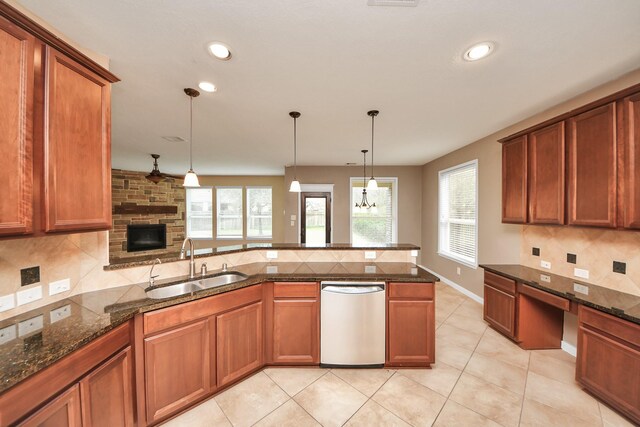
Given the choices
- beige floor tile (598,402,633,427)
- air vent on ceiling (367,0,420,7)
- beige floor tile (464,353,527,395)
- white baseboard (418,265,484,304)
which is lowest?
beige floor tile (464,353,527,395)

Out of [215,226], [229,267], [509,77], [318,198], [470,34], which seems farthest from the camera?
[215,226]

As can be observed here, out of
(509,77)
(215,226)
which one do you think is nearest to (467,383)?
(509,77)

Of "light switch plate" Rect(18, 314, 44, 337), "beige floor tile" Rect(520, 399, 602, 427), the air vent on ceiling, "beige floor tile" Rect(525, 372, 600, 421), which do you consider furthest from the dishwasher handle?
the air vent on ceiling

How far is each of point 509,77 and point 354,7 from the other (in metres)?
1.58

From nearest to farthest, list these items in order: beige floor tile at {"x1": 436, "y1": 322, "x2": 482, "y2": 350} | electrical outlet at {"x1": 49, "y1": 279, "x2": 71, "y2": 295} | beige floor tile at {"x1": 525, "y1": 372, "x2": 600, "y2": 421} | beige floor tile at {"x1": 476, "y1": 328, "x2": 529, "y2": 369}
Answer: electrical outlet at {"x1": 49, "y1": 279, "x2": 71, "y2": 295} < beige floor tile at {"x1": 525, "y1": 372, "x2": 600, "y2": 421} < beige floor tile at {"x1": 476, "y1": 328, "x2": 529, "y2": 369} < beige floor tile at {"x1": 436, "y1": 322, "x2": 482, "y2": 350}

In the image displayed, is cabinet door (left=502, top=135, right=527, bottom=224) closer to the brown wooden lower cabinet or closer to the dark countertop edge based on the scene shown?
the brown wooden lower cabinet

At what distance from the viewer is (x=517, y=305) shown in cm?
252

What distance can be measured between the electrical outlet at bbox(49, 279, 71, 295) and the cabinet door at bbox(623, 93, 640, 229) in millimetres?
4156

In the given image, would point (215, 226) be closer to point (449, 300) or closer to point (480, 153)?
point (449, 300)

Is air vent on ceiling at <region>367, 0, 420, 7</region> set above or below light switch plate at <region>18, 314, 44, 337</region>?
above

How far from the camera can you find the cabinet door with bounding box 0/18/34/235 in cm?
107

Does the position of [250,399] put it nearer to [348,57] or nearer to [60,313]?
[60,313]

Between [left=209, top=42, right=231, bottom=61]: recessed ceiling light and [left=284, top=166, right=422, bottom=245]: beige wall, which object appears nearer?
[left=209, top=42, right=231, bottom=61]: recessed ceiling light

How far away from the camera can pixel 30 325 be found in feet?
4.16
